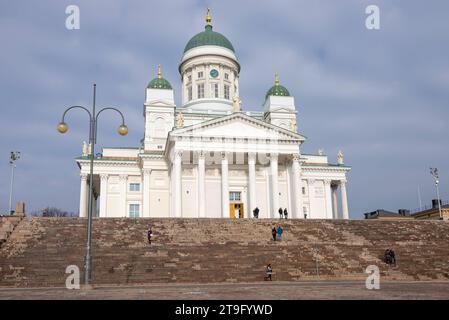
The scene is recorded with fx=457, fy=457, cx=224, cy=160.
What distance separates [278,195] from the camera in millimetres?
48844

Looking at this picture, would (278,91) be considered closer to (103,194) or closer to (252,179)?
(252,179)

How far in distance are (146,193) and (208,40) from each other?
2568 cm

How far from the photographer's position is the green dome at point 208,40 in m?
65.5

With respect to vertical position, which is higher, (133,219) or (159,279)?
(133,219)

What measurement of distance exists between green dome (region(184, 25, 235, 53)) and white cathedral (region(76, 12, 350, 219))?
6.2 inches

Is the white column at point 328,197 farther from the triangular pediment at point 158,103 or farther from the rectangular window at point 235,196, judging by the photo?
the triangular pediment at point 158,103

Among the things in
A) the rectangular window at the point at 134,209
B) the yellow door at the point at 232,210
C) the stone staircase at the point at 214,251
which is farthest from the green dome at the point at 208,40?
the stone staircase at the point at 214,251

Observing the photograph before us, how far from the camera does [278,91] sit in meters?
62.7

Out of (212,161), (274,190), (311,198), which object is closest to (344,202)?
(311,198)

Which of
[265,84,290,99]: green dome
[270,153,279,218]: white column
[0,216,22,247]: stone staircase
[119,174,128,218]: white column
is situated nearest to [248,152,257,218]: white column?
[270,153,279,218]: white column

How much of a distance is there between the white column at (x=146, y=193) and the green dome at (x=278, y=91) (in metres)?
20.7

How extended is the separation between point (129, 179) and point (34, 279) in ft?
103

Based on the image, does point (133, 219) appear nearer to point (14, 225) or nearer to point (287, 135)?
point (14, 225)
